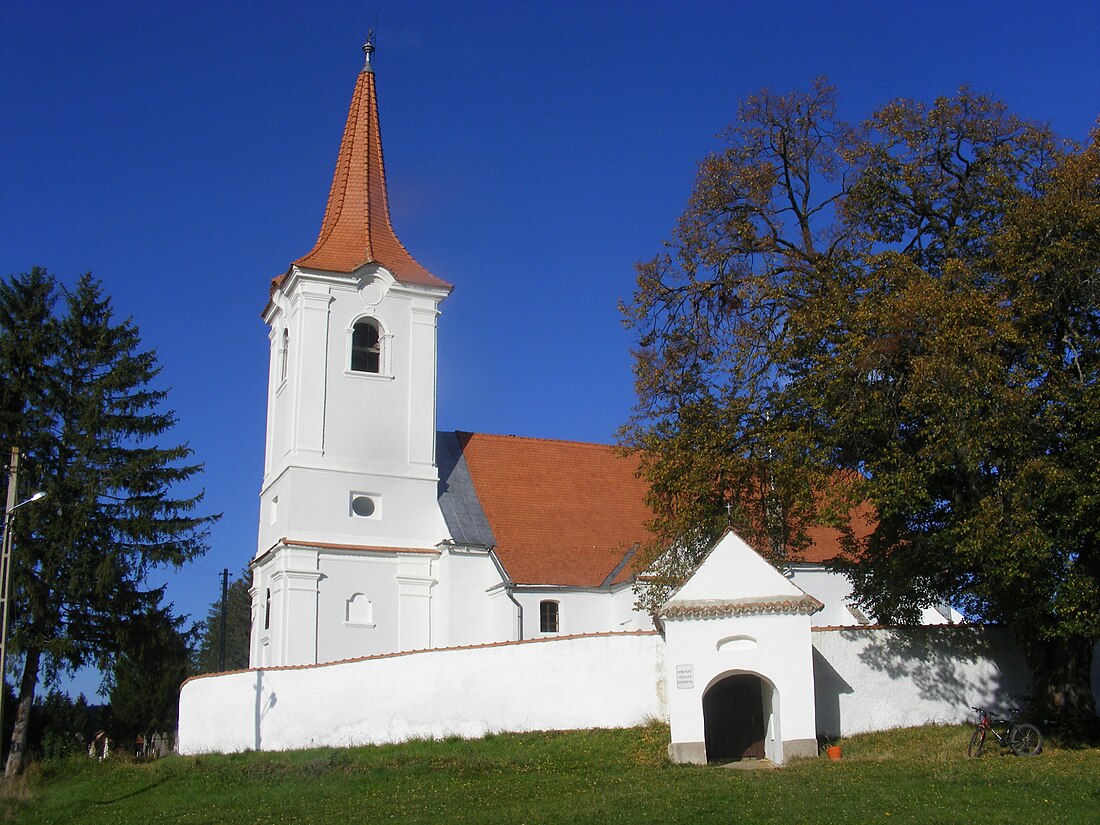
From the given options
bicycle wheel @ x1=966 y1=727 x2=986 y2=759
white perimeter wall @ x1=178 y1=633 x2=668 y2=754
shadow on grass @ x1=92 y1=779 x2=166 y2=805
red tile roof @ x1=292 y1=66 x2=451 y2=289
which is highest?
red tile roof @ x1=292 y1=66 x2=451 y2=289

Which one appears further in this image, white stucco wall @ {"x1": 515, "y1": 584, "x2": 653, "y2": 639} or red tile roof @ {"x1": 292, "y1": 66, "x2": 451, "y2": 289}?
red tile roof @ {"x1": 292, "y1": 66, "x2": 451, "y2": 289}

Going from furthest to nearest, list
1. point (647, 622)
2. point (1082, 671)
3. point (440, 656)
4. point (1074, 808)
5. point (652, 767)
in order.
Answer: point (647, 622), point (440, 656), point (1082, 671), point (652, 767), point (1074, 808)

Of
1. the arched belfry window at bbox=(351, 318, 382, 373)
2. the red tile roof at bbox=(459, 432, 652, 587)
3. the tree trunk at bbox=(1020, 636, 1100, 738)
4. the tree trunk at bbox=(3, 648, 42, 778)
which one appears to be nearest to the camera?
the tree trunk at bbox=(1020, 636, 1100, 738)

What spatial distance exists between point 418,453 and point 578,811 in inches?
659

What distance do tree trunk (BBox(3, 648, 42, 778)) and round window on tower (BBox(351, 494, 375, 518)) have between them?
8222 millimetres

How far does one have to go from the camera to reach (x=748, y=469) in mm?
19375

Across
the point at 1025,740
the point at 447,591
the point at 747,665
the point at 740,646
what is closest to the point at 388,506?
the point at 447,591

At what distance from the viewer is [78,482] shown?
2805 cm

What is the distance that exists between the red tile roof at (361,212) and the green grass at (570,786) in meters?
13.5

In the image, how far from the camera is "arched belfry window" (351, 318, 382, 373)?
29406 mm

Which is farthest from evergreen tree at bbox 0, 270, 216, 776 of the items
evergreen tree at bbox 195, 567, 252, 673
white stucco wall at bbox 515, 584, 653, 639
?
evergreen tree at bbox 195, 567, 252, 673

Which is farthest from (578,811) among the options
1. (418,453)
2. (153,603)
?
(153,603)

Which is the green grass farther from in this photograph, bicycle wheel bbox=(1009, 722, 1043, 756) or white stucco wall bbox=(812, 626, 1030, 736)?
white stucco wall bbox=(812, 626, 1030, 736)

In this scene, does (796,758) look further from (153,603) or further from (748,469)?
(153,603)
